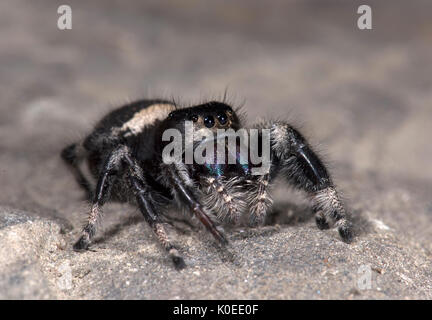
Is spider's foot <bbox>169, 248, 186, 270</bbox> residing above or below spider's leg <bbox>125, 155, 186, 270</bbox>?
below

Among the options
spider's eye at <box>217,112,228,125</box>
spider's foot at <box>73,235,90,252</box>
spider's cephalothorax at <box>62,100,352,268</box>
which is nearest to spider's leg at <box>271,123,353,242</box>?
spider's cephalothorax at <box>62,100,352,268</box>

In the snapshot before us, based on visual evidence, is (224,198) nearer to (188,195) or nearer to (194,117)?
(188,195)

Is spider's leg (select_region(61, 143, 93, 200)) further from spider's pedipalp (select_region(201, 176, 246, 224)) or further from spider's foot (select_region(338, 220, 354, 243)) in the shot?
spider's foot (select_region(338, 220, 354, 243))

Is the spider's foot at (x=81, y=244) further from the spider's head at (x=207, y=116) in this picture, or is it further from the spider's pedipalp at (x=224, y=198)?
the spider's head at (x=207, y=116)

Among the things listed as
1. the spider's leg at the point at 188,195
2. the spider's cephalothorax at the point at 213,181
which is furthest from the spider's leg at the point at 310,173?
the spider's leg at the point at 188,195

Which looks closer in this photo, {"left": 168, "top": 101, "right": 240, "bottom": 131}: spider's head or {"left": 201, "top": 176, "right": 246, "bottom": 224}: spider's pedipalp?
{"left": 201, "top": 176, "right": 246, "bottom": 224}: spider's pedipalp

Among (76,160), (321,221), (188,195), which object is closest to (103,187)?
(188,195)
